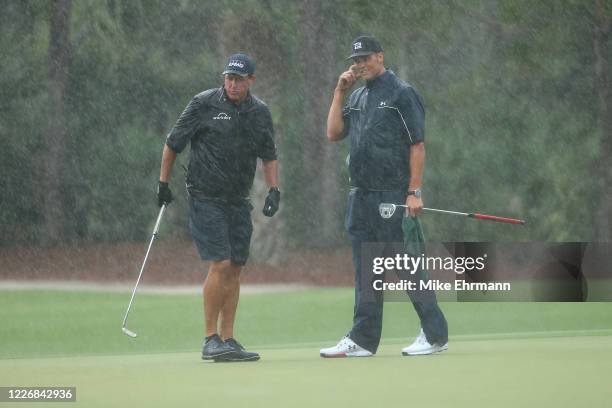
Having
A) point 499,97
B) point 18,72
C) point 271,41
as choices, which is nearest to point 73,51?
point 18,72

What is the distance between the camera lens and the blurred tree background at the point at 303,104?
24.3 metres

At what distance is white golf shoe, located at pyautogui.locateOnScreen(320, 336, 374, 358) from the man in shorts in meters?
0.61

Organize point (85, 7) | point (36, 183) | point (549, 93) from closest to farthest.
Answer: point (85, 7) → point (549, 93) → point (36, 183)

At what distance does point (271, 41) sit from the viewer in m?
24.9

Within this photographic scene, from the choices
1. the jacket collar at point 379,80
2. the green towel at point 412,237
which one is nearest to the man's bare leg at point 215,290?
the green towel at point 412,237

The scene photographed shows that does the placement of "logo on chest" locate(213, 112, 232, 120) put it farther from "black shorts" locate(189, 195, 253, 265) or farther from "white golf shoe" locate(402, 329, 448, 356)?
"white golf shoe" locate(402, 329, 448, 356)

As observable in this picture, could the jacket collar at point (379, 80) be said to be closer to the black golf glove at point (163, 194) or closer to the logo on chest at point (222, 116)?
the logo on chest at point (222, 116)

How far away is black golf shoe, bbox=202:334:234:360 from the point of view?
10148 millimetres

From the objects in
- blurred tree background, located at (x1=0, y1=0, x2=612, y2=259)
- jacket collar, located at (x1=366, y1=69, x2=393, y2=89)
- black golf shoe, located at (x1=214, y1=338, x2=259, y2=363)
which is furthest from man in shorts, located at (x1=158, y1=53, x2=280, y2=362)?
blurred tree background, located at (x1=0, y1=0, x2=612, y2=259)

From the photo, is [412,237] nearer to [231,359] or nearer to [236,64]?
[231,359]

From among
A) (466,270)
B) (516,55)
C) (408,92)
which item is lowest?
(466,270)

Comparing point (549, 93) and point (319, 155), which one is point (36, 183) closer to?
point (319, 155)

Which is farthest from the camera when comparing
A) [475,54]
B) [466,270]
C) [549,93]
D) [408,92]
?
[475,54]

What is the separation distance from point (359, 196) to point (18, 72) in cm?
2095
